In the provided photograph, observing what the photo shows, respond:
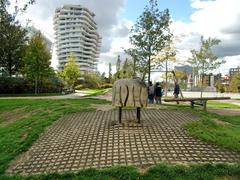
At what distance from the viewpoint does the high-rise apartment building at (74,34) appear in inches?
5010

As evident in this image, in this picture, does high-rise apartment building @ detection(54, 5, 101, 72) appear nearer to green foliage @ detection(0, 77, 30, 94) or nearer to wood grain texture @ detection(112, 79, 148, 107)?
green foliage @ detection(0, 77, 30, 94)

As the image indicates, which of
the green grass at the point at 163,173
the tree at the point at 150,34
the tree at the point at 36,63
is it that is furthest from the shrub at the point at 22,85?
the green grass at the point at 163,173

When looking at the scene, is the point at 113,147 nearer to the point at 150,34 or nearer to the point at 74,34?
the point at 150,34

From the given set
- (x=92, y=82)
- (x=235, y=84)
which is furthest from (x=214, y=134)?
(x=92, y=82)

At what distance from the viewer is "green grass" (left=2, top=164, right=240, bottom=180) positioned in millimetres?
6211

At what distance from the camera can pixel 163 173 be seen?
248 inches

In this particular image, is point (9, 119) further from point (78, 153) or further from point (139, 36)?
point (139, 36)

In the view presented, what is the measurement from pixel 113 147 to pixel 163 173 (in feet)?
6.20

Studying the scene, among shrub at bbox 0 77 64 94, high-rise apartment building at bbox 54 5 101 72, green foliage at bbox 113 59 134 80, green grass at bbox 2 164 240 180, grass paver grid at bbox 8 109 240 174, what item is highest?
high-rise apartment building at bbox 54 5 101 72

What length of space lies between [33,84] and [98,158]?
33265 mm

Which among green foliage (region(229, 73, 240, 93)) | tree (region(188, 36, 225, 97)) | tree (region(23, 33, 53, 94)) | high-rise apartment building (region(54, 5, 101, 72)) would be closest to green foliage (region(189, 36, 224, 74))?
tree (region(188, 36, 225, 97))

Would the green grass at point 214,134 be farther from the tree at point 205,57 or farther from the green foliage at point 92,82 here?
the green foliage at point 92,82

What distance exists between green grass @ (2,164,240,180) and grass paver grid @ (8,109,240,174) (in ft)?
1.12

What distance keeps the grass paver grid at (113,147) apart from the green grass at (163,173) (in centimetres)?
34
